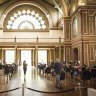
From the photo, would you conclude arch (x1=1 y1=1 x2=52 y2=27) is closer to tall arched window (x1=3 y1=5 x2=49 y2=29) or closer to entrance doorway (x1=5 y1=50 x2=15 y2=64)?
tall arched window (x1=3 y1=5 x2=49 y2=29)

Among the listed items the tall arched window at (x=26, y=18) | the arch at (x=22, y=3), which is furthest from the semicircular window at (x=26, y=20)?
the arch at (x=22, y=3)

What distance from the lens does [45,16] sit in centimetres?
4284

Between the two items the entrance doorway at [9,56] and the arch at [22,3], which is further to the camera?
the entrance doorway at [9,56]

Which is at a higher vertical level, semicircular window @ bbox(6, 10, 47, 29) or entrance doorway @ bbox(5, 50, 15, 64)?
semicircular window @ bbox(6, 10, 47, 29)

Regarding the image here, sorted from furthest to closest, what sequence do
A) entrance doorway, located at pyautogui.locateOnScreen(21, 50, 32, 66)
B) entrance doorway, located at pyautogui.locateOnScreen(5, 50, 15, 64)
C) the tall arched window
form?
entrance doorway, located at pyautogui.locateOnScreen(21, 50, 32, 66) → entrance doorway, located at pyautogui.locateOnScreen(5, 50, 15, 64) → the tall arched window

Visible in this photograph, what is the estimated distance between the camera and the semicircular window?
43.1m

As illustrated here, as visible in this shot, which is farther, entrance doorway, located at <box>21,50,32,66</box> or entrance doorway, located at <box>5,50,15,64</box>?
entrance doorway, located at <box>21,50,32,66</box>

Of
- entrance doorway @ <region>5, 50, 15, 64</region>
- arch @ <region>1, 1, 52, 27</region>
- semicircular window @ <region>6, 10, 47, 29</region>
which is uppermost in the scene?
arch @ <region>1, 1, 52, 27</region>

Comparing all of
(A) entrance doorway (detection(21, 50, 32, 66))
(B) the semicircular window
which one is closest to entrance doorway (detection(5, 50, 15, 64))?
(A) entrance doorway (detection(21, 50, 32, 66))

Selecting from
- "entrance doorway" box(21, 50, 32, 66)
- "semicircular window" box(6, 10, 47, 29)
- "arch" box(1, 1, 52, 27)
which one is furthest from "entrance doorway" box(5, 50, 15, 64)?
"arch" box(1, 1, 52, 27)

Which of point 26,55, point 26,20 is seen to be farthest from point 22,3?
point 26,55

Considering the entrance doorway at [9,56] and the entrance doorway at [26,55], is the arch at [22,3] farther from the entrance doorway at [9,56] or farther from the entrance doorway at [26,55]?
the entrance doorway at [26,55]

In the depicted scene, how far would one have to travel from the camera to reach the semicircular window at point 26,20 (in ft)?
141

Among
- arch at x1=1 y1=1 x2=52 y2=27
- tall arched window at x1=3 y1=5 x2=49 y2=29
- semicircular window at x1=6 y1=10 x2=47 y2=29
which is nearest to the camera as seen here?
arch at x1=1 y1=1 x2=52 y2=27
